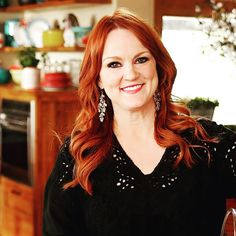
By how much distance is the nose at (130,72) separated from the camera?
1.47 meters

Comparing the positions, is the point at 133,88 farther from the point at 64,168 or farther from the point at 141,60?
the point at 64,168

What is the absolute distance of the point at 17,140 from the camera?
4309 mm

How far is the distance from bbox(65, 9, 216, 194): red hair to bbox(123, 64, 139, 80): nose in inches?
2.8

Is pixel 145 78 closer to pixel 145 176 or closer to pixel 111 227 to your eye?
pixel 145 176

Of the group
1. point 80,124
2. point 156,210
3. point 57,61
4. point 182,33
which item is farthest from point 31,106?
point 156,210

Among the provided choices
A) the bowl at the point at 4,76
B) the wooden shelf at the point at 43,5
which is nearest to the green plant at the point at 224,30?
the wooden shelf at the point at 43,5

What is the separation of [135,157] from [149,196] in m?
0.13

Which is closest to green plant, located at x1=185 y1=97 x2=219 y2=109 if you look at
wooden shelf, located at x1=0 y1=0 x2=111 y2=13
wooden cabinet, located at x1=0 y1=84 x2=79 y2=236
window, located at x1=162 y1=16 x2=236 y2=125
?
window, located at x1=162 y1=16 x2=236 y2=125

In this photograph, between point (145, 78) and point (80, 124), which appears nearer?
point (145, 78)

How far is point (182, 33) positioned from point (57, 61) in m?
1.19

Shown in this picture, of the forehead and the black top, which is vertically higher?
the forehead

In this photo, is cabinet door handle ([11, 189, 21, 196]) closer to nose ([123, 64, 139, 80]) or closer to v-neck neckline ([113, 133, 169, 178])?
v-neck neckline ([113, 133, 169, 178])

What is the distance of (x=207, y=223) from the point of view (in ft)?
4.82

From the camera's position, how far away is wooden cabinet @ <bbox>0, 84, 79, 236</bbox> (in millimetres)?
4008
